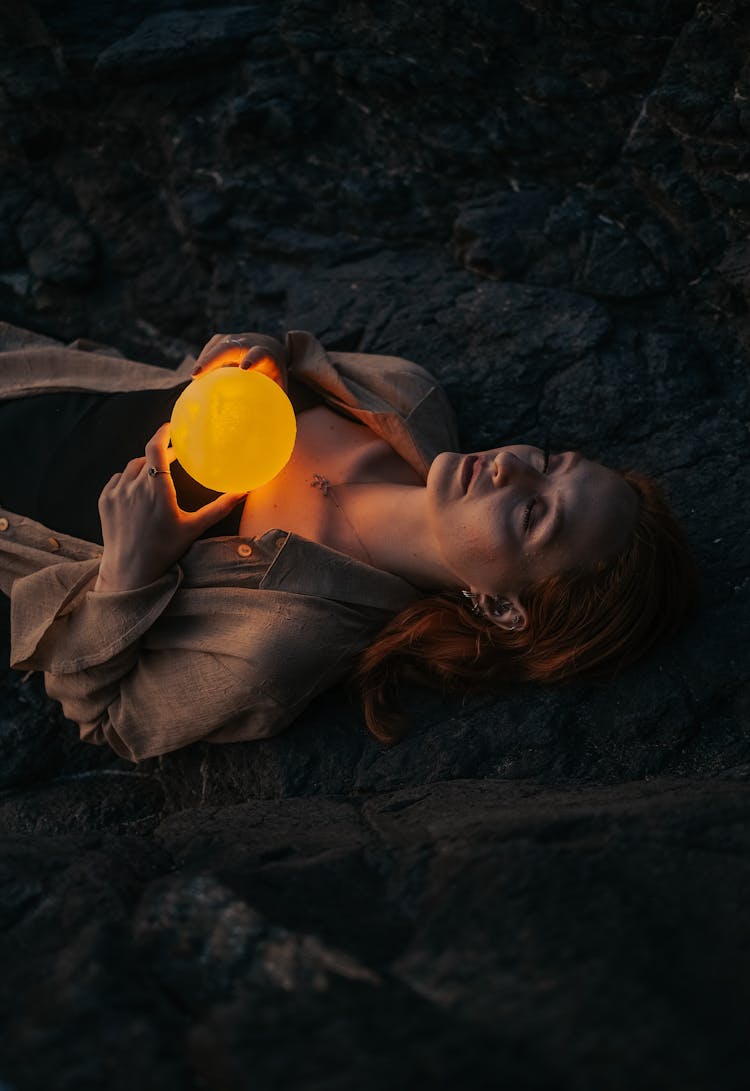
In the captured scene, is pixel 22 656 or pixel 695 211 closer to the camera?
pixel 22 656

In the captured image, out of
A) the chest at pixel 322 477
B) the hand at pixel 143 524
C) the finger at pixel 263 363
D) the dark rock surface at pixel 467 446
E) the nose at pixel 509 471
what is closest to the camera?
the dark rock surface at pixel 467 446

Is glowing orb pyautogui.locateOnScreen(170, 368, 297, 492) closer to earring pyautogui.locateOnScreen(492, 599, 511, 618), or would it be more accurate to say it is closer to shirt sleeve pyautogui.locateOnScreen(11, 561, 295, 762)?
shirt sleeve pyautogui.locateOnScreen(11, 561, 295, 762)

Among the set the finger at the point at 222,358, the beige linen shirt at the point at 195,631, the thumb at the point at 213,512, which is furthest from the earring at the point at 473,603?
the finger at the point at 222,358

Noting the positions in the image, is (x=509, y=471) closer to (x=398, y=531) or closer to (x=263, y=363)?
(x=398, y=531)

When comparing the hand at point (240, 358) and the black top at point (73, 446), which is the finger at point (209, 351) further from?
the black top at point (73, 446)

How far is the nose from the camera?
8.80 feet

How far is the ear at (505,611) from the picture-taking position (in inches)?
112

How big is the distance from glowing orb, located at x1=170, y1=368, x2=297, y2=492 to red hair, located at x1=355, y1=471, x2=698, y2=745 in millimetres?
642

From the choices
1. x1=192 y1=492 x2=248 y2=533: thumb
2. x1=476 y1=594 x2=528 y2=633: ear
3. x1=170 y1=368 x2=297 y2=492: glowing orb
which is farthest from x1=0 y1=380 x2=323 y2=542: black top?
x1=476 y1=594 x2=528 y2=633: ear

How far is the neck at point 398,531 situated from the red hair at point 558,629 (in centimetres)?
8

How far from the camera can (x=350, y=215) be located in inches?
162

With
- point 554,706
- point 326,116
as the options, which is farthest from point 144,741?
point 326,116

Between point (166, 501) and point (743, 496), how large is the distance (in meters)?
1.70

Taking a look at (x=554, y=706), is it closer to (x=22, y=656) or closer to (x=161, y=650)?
(x=161, y=650)
